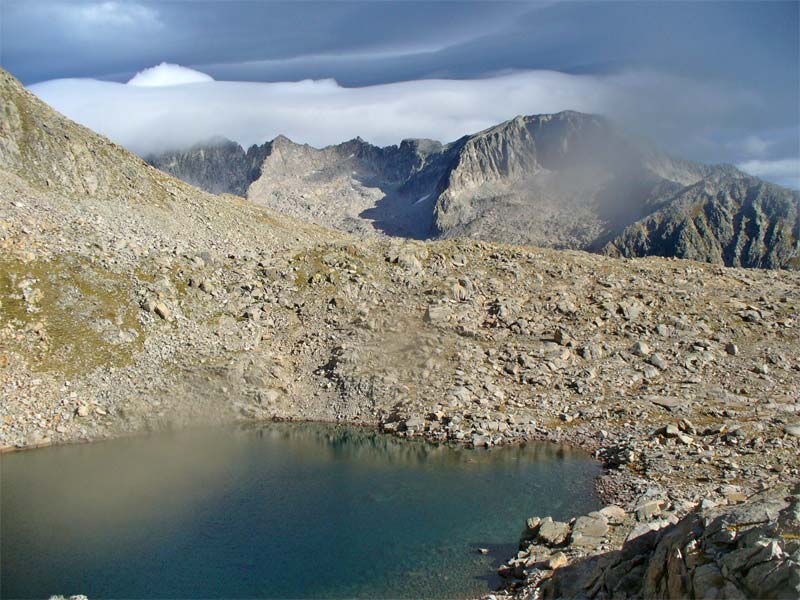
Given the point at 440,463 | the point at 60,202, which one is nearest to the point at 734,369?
the point at 440,463

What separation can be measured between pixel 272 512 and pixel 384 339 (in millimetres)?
28737

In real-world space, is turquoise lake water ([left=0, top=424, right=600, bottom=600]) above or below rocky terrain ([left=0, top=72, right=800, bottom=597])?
below

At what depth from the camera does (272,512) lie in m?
42.6

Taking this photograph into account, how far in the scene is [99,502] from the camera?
4325 cm

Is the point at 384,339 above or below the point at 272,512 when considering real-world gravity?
above

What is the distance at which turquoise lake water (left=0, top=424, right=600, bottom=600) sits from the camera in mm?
34156

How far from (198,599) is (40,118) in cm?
8131

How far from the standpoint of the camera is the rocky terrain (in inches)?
2137

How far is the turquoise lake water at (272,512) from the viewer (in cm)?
3416

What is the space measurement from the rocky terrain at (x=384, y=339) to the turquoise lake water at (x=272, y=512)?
3.69 meters

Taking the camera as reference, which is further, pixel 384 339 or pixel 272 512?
pixel 384 339

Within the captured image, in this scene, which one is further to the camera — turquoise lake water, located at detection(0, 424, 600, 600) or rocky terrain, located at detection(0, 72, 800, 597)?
rocky terrain, located at detection(0, 72, 800, 597)

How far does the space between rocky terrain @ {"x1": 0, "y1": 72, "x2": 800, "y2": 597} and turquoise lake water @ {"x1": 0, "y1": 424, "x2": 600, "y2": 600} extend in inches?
145

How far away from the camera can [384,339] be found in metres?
68.4
